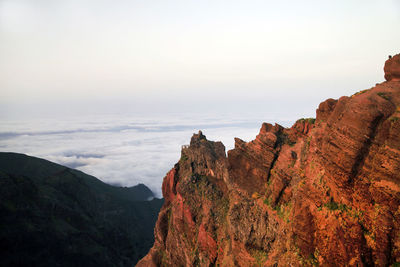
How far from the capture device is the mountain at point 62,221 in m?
89.7

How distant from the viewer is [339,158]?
61.9ft

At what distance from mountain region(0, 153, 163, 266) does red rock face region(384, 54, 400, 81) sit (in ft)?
364

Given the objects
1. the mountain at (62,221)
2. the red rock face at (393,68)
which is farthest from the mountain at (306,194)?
the mountain at (62,221)

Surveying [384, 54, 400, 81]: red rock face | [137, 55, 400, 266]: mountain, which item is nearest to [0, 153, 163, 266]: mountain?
[137, 55, 400, 266]: mountain

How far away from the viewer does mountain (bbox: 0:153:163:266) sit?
89.7 metres

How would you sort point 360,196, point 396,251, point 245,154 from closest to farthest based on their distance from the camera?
point 396,251, point 360,196, point 245,154

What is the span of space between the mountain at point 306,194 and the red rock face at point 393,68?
0.30 feet

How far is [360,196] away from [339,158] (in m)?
3.00

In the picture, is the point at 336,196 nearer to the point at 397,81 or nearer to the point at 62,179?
the point at 397,81

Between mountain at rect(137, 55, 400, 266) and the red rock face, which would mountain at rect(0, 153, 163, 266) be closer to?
mountain at rect(137, 55, 400, 266)

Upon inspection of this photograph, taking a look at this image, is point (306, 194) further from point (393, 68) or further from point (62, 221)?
point (62, 221)

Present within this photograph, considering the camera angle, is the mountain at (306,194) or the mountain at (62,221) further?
the mountain at (62,221)

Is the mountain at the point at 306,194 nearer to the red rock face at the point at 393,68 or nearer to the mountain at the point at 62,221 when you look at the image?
the red rock face at the point at 393,68

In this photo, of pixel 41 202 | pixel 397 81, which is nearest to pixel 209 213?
pixel 397 81
